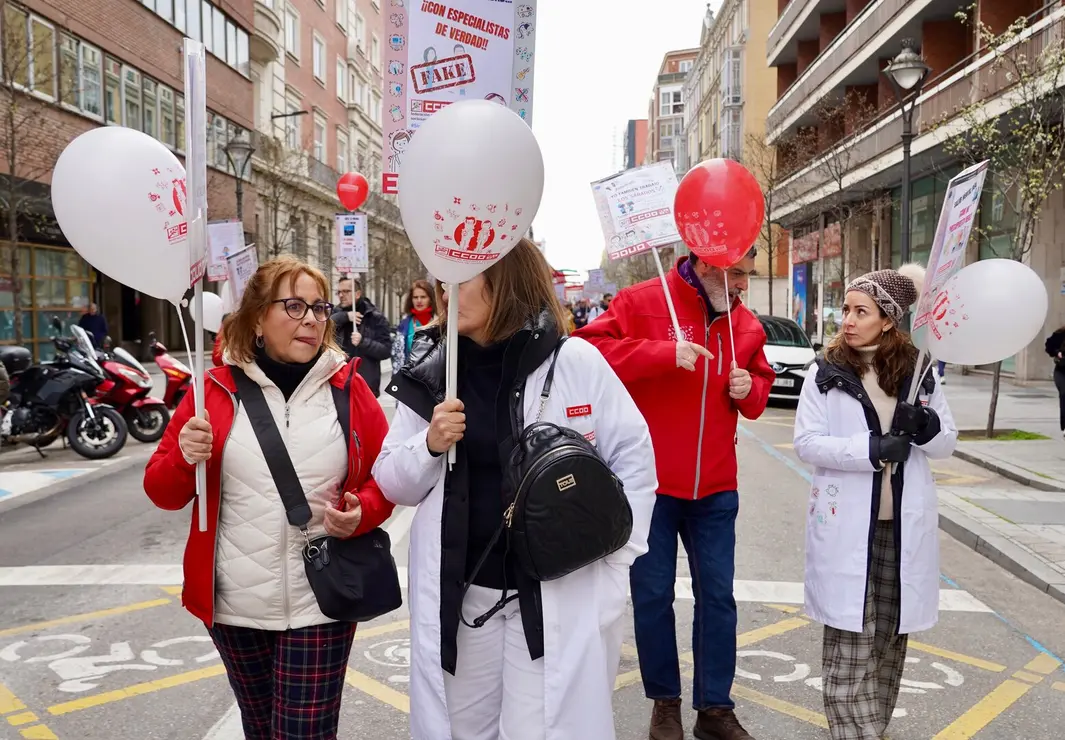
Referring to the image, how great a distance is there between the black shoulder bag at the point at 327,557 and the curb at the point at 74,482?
6436 mm

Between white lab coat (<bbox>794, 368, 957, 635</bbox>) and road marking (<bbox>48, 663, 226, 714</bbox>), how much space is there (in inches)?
100

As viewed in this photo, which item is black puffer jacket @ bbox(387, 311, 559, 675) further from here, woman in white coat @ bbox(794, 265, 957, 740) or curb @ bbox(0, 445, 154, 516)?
curb @ bbox(0, 445, 154, 516)

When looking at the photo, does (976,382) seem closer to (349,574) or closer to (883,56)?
(883,56)

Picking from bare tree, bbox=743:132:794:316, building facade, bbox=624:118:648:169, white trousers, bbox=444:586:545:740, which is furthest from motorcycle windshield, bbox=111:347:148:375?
building facade, bbox=624:118:648:169

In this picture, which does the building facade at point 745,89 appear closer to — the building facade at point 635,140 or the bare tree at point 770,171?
the bare tree at point 770,171

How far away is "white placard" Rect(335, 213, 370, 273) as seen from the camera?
12273 mm

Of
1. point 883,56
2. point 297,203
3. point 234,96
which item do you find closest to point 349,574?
point 883,56

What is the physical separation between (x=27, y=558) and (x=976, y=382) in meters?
19.7

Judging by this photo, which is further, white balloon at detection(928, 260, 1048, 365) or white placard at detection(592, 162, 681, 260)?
white placard at detection(592, 162, 681, 260)

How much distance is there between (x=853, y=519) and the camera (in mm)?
3418

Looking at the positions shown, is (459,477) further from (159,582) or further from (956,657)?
(159,582)

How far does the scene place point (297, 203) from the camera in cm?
3697

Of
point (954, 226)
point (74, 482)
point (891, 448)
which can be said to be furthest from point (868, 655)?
point (74, 482)

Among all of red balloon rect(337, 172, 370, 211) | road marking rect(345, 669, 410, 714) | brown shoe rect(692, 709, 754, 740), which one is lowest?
road marking rect(345, 669, 410, 714)
